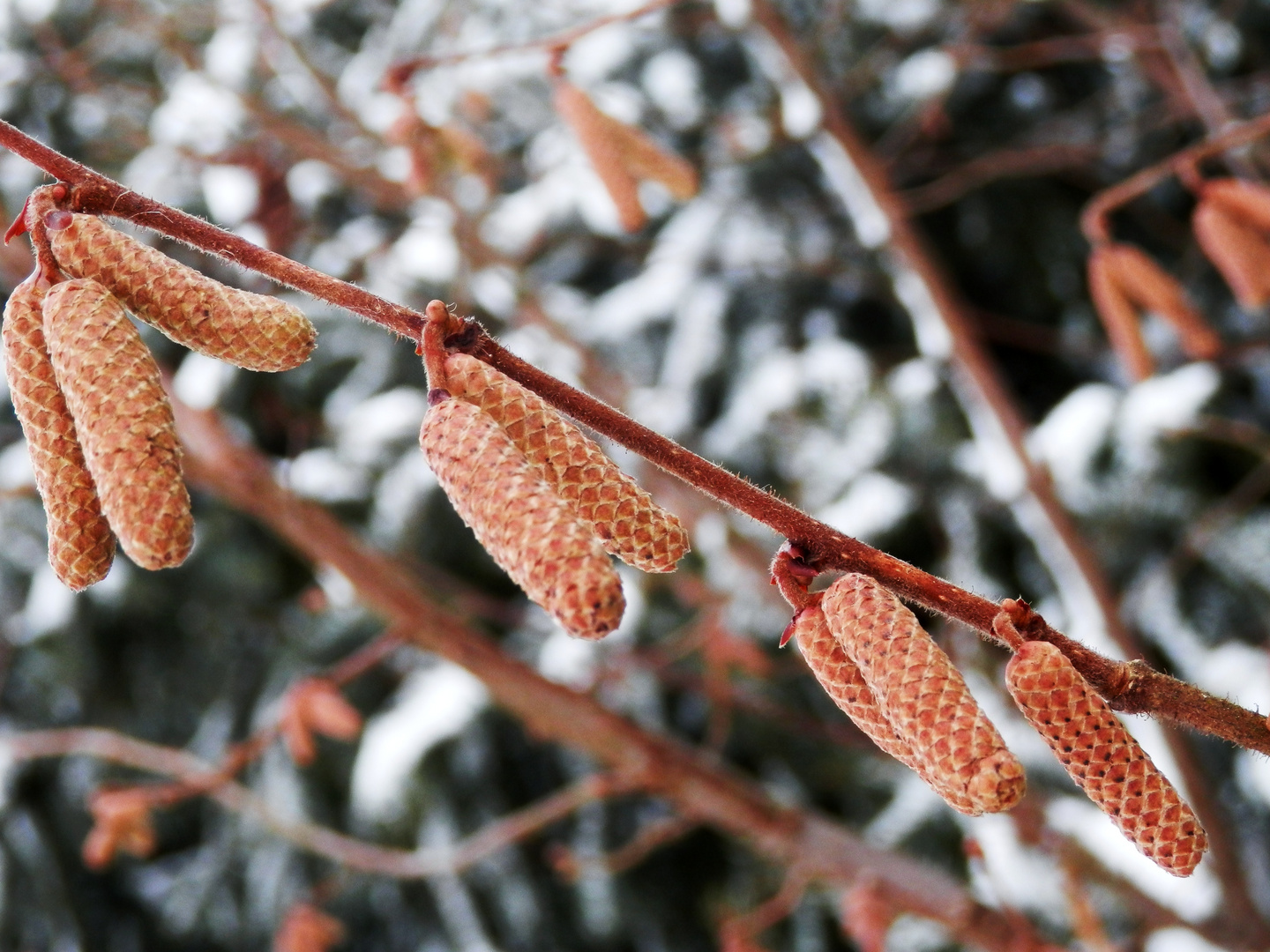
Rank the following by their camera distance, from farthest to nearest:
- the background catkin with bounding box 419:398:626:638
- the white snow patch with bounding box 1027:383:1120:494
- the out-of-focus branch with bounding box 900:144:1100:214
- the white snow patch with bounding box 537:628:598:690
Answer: the white snow patch with bounding box 537:628:598:690
the white snow patch with bounding box 1027:383:1120:494
the out-of-focus branch with bounding box 900:144:1100:214
the background catkin with bounding box 419:398:626:638

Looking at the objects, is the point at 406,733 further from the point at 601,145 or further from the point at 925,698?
the point at 925,698

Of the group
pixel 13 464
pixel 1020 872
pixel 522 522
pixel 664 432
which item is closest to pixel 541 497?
pixel 522 522

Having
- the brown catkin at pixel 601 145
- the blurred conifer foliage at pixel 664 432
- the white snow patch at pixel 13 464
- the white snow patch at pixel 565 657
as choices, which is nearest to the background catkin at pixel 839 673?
the brown catkin at pixel 601 145

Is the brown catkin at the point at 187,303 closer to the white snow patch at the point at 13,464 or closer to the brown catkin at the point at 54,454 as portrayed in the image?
the brown catkin at the point at 54,454

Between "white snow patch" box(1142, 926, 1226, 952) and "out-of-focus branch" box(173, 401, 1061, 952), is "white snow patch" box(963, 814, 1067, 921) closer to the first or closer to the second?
"white snow patch" box(1142, 926, 1226, 952)

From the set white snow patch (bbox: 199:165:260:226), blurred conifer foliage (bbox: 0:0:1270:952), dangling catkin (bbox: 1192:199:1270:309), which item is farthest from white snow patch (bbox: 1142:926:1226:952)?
white snow patch (bbox: 199:165:260:226)

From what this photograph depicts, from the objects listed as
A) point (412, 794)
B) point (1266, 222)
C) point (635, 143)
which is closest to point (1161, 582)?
point (1266, 222)
